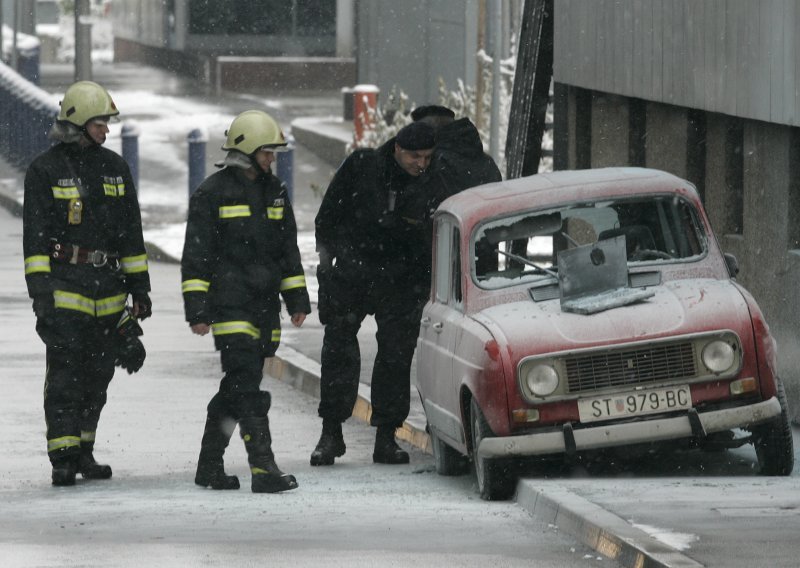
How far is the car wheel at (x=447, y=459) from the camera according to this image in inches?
422

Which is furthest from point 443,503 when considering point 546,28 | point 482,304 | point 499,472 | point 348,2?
point 348,2

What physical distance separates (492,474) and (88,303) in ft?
6.98

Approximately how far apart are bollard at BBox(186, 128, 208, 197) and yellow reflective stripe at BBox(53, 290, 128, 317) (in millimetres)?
15635

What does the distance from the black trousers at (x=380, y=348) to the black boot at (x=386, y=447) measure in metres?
0.04

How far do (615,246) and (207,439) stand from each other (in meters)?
2.06

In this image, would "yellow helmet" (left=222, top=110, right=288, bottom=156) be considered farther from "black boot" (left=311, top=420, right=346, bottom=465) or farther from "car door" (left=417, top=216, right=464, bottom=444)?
"black boot" (left=311, top=420, right=346, bottom=465)

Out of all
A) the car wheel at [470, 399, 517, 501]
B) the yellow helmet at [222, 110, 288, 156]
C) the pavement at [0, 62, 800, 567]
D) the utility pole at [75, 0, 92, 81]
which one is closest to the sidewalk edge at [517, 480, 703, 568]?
the pavement at [0, 62, 800, 567]

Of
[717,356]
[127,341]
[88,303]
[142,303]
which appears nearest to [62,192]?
[88,303]

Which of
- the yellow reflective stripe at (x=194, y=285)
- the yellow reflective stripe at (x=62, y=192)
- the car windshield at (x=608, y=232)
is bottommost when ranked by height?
the yellow reflective stripe at (x=194, y=285)

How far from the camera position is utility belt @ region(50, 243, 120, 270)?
1028cm

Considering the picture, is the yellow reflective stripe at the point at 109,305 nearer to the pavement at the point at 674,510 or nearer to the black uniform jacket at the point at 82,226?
the black uniform jacket at the point at 82,226

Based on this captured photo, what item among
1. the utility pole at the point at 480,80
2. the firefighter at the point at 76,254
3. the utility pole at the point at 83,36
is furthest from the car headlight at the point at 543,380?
the utility pole at the point at 83,36

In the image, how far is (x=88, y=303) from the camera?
33.8 ft

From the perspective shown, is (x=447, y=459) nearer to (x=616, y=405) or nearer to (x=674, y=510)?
(x=616, y=405)
